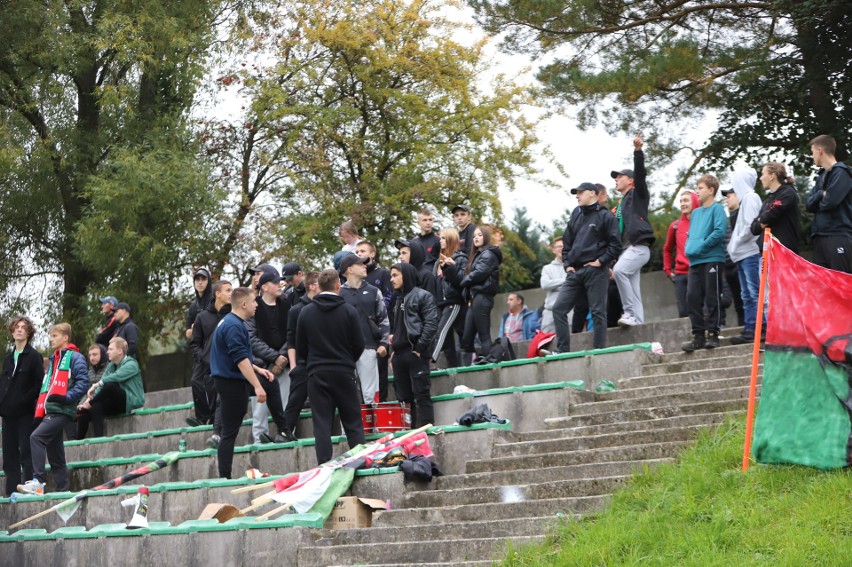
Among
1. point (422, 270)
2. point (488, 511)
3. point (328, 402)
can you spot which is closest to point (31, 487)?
point (328, 402)

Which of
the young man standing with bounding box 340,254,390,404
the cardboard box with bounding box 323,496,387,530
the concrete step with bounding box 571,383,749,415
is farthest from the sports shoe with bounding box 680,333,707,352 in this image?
the cardboard box with bounding box 323,496,387,530

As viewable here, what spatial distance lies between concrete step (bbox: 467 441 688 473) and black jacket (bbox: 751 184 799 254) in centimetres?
257

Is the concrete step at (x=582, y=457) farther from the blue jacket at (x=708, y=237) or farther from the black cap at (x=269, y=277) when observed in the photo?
the black cap at (x=269, y=277)

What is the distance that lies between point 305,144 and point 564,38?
22.9 feet

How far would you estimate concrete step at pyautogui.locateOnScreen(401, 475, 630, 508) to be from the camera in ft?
27.0

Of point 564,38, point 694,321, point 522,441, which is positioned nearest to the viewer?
point 522,441

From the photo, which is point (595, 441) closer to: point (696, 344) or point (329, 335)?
point (696, 344)

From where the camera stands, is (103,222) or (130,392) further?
(103,222)

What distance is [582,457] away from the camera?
892 centimetres

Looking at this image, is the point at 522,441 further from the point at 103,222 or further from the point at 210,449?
the point at 103,222

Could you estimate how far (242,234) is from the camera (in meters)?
21.8

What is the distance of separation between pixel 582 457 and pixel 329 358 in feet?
7.83

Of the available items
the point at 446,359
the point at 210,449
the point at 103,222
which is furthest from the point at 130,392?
the point at 103,222

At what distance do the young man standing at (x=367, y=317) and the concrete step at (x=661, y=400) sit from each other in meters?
2.22
